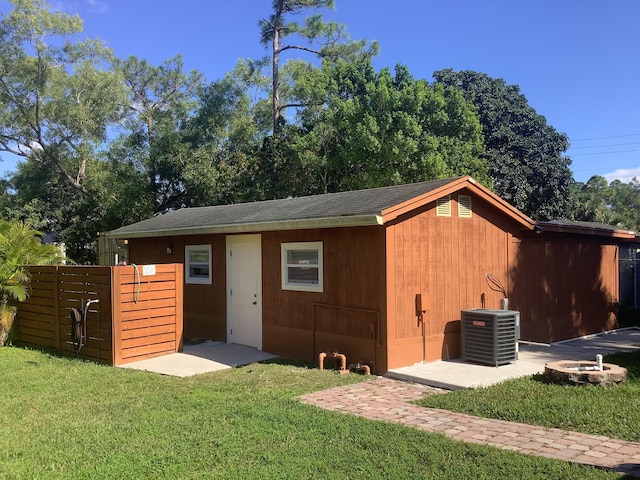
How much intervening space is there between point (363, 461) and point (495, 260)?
20.7ft

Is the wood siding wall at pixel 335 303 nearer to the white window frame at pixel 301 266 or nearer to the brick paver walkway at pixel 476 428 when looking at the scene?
the white window frame at pixel 301 266

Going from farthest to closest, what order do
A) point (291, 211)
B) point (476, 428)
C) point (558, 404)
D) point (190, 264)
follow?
point (190, 264) < point (291, 211) < point (558, 404) < point (476, 428)

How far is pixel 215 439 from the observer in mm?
5062

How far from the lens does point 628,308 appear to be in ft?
51.2

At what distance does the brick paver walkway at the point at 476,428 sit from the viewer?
448 centimetres

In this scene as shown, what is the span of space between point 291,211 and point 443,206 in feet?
9.21

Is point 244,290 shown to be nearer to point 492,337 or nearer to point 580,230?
point 492,337

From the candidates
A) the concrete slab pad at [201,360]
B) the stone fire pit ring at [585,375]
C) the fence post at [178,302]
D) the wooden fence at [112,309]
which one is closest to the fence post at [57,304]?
the wooden fence at [112,309]

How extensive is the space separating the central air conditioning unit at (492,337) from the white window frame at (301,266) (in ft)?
8.15

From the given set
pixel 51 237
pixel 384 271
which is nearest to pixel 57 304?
pixel 384 271

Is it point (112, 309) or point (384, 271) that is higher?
point (384, 271)

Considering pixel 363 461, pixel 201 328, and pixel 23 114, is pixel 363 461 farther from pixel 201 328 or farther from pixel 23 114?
pixel 23 114

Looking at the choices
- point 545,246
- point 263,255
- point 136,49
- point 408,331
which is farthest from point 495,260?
point 136,49

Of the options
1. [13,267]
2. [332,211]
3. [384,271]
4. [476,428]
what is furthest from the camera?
[13,267]
